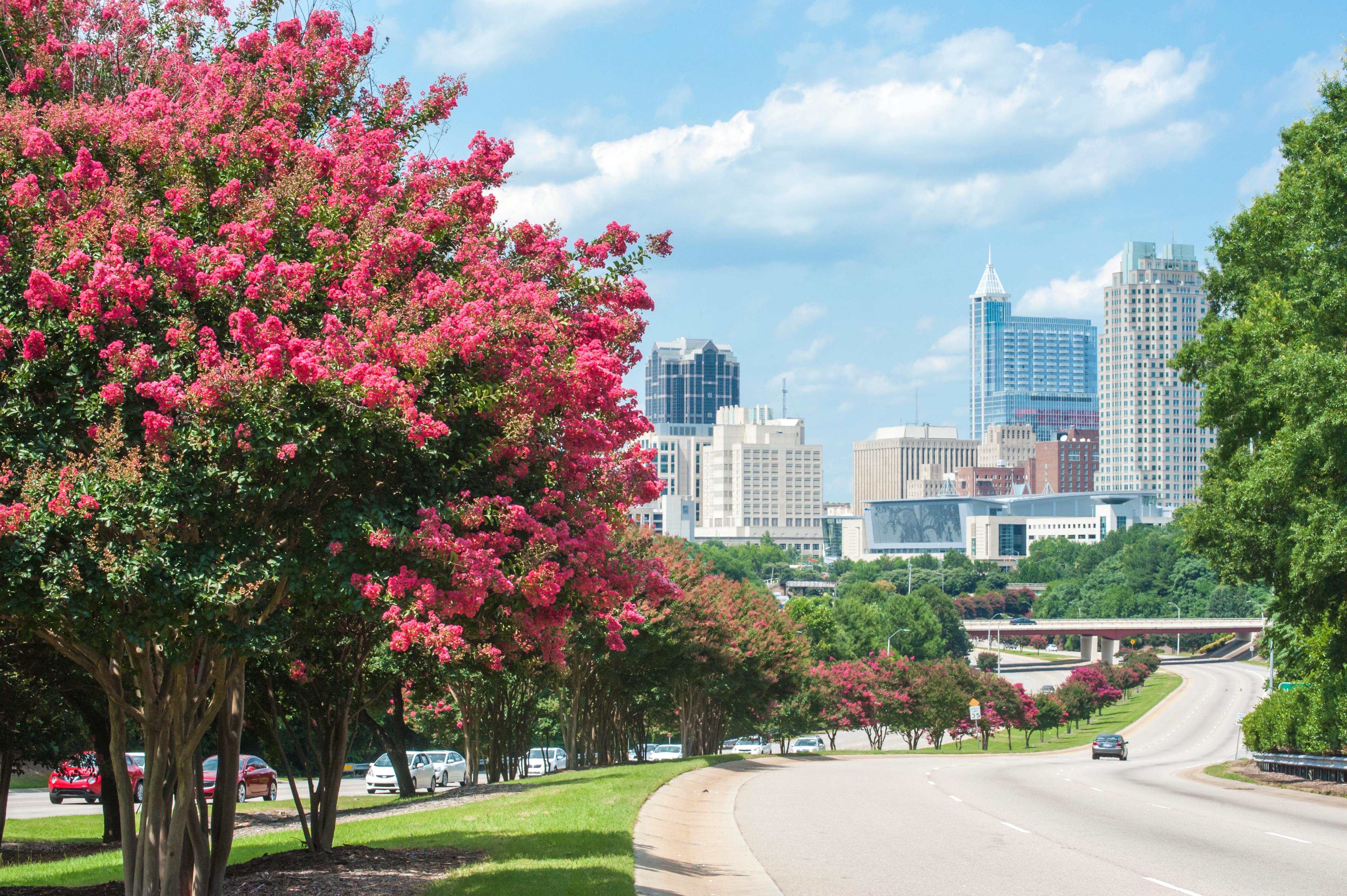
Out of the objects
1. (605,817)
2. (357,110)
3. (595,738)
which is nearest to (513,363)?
(357,110)

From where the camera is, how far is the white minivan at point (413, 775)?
39.5m

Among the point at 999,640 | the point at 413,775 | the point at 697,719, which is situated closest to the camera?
the point at 413,775

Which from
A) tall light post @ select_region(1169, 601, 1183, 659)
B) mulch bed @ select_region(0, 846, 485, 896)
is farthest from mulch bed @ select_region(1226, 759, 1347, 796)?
tall light post @ select_region(1169, 601, 1183, 659)

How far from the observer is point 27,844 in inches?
930

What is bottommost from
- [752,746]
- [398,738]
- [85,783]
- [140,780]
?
[752,746]

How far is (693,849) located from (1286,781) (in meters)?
20.9

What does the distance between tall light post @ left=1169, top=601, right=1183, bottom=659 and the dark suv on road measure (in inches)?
4371

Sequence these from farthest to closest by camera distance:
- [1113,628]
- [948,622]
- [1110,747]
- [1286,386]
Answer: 1. [948,622]
2. [1113,628]
3. [1110,747]
4. [1286,386]

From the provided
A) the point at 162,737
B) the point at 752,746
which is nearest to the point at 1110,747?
the point at 752,746

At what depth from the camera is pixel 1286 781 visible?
30.8 metres

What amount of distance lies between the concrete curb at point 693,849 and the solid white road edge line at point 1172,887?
407 centimetres

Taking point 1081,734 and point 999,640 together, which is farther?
point 999,640

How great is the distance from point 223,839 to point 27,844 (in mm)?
14263

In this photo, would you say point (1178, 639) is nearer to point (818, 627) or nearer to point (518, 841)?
point (818, 627)
